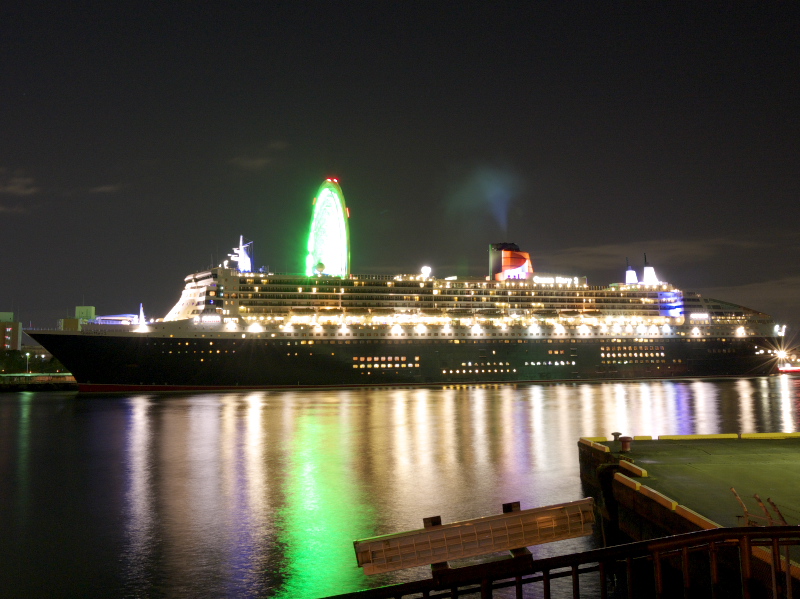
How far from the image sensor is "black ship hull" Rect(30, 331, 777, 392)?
55750 millimetres

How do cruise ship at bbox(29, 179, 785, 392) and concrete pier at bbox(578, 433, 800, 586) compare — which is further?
cruise ship at bbox(29, 179, 785, 392)

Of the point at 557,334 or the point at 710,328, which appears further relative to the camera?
the point at 710,328

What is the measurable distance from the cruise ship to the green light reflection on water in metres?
32.4

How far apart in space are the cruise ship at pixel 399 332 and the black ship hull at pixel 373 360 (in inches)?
4.4

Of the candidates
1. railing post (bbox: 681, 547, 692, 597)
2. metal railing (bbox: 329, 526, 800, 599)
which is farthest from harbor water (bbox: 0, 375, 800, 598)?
railing post (bbox: 681, 547, 692, 597)

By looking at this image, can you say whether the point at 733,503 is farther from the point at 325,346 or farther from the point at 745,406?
the point at 325,346

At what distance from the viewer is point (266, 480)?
70.0 feet

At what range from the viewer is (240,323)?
5869 cm

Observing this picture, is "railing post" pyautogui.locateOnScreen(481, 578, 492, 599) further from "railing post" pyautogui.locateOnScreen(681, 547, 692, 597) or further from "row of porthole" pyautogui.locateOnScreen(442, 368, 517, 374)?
"row of porthole" pyautogui.locateOnScreen(442, 368, 517, 374)

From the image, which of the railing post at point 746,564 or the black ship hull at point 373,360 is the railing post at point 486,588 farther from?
the black ship hull at point 373,360

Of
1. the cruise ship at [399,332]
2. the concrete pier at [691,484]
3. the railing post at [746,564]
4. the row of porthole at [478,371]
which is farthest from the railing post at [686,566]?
the row of porthole at [478,371]

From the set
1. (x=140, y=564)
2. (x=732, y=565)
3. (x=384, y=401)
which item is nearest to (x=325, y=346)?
(x=384, y=401)

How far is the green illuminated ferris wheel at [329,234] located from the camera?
71312 mm

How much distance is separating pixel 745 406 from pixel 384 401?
945 inches
